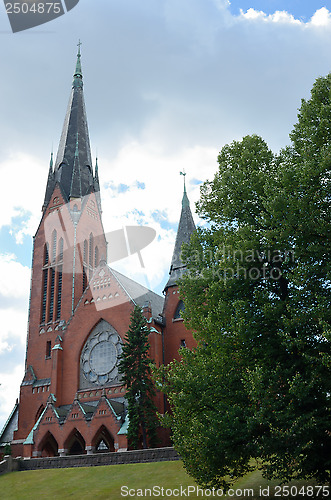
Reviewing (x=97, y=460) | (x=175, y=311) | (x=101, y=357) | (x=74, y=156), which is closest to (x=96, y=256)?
(x=74, y=156)

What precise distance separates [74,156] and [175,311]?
81.2ft

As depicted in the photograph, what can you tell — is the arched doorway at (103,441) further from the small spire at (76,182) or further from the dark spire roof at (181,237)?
the small spire at (76,182)

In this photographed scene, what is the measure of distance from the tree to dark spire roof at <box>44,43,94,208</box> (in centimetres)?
2235

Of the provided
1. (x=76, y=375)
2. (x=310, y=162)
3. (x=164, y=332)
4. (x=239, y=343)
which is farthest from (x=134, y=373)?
(x=310, y=162)

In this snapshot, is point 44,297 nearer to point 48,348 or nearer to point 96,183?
point 48,348

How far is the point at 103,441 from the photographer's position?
33.7 m

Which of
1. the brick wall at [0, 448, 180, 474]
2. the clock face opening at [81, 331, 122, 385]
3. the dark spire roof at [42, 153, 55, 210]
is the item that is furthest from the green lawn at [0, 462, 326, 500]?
the dark spire roof at [42, 153, 55, 210]

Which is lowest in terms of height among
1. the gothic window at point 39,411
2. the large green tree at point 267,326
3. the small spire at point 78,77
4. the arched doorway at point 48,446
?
the arched doorway at point 48,446

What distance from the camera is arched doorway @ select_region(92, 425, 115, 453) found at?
31.4m

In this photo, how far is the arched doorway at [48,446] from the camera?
1300 inches

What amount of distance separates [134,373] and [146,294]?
595 inches

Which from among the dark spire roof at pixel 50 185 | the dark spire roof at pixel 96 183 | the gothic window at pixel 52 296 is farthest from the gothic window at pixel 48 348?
the dark spire roof at pixel 96 183

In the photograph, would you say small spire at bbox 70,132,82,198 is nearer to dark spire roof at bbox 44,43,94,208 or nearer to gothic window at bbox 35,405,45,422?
Result: dark spire roof at bbox 44,43,94,208

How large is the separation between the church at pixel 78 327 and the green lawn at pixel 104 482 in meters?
7.80
